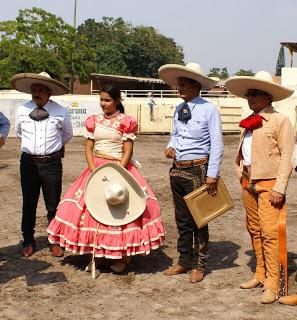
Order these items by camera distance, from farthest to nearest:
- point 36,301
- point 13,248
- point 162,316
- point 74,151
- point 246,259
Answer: point 74,151
point 13,248
point 246,259
point 36,301
point 162,316

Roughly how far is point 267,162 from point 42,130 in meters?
2.45

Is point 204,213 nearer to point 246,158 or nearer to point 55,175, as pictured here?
point 246,158

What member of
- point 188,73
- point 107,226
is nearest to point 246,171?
point 188,73

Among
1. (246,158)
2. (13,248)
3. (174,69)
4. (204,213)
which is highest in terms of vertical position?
(174,69)

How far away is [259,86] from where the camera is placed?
4.62m

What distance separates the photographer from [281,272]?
4559 millimetres

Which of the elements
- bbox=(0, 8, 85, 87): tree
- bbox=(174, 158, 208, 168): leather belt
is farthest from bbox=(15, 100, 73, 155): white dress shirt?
bbox=(0, 8, 85, 87): tree

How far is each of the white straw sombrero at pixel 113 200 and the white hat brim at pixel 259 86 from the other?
1.32m

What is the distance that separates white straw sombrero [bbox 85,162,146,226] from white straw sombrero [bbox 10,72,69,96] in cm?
117

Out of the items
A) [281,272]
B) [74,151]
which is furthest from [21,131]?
[74,151]

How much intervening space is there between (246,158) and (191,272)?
4.19 feet

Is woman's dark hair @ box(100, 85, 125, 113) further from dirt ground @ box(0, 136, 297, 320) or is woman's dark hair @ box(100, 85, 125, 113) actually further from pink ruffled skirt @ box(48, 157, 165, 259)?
dirt ground @ box(0, 136, 297, 320)

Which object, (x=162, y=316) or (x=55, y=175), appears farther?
(x=55, y=175)

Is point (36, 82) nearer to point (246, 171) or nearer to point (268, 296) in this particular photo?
point (246, 171)
